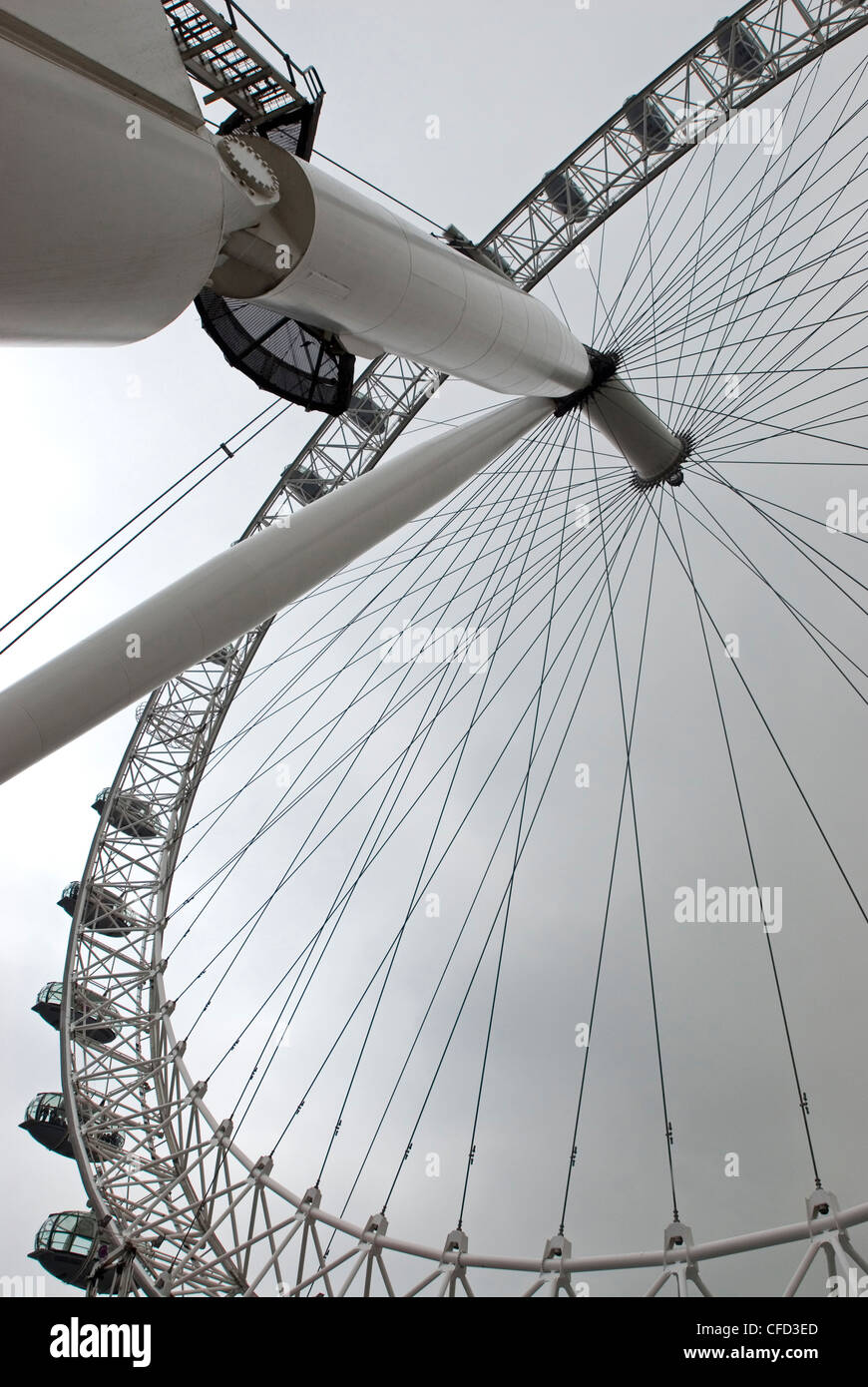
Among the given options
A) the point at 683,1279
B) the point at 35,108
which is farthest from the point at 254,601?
the point at 683,1279

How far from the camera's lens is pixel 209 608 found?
380 inches

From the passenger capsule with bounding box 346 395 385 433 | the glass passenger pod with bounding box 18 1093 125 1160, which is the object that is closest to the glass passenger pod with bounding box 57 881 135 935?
the glass passenger pod with bounding box 18 1093 125 1160

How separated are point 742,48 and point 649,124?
2.53 meters

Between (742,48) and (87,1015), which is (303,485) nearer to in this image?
(742,48)

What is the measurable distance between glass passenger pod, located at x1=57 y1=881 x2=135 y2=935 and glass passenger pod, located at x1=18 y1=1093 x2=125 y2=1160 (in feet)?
16.9

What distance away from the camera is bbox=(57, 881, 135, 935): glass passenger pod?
30.5 meters

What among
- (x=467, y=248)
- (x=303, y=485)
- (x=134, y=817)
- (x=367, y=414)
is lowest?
(x=134, y=817)

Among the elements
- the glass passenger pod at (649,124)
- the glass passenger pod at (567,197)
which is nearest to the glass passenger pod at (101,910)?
the glass passenger pod at (567,197)

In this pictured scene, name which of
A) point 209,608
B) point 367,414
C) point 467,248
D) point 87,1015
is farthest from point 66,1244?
point 467,248

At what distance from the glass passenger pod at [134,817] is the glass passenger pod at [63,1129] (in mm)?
8332

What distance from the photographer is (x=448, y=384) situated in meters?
37.6

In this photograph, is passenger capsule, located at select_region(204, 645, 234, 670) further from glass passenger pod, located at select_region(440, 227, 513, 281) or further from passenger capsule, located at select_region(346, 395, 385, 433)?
glass passenger pod, located at select_region(440, 227, 513, 281)

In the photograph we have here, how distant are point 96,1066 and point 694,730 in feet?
78.8
